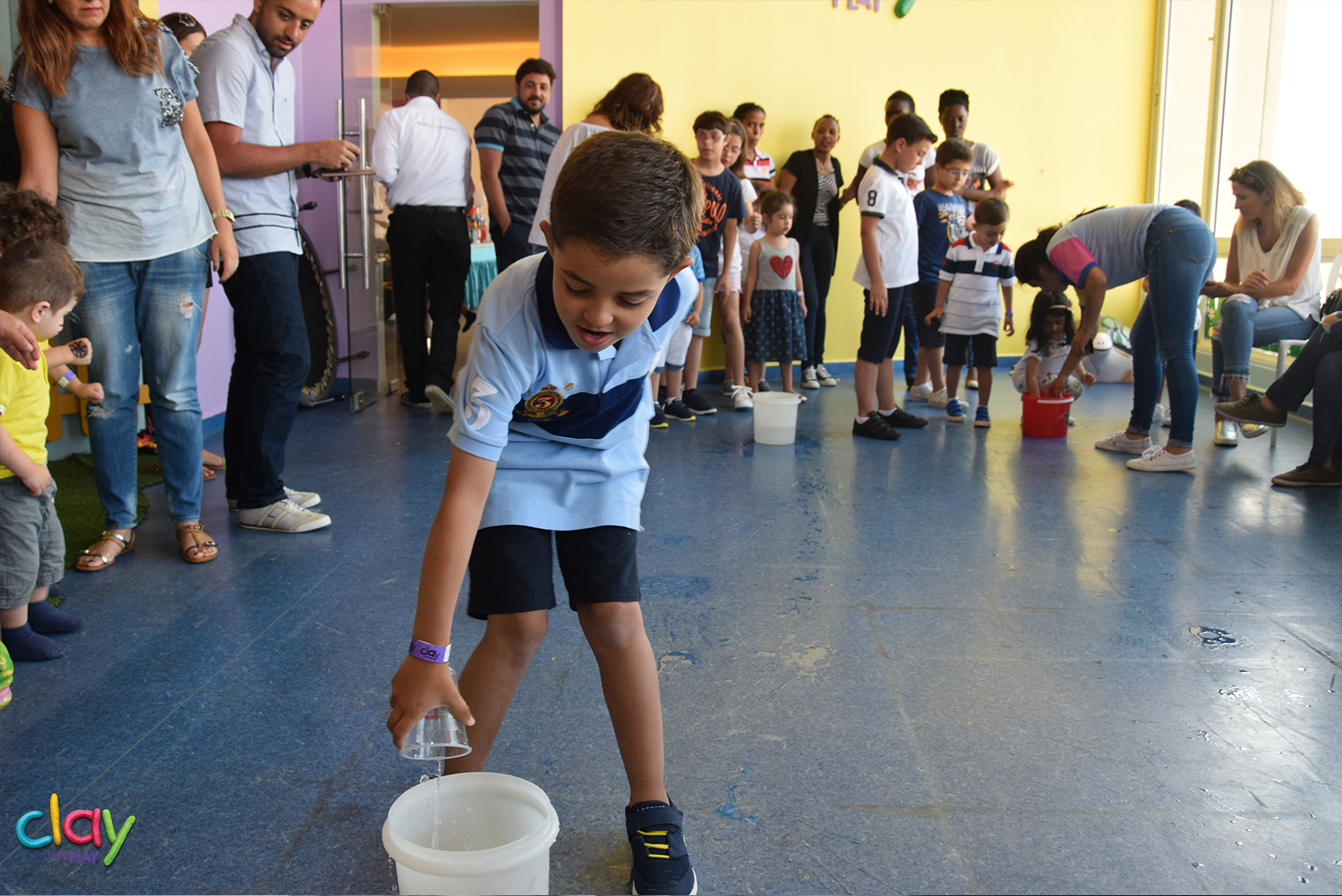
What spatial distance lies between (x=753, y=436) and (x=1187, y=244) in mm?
1780

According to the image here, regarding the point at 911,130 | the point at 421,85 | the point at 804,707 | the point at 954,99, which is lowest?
the point at 804,707

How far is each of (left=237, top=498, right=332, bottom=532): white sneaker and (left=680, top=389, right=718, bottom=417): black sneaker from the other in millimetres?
2362

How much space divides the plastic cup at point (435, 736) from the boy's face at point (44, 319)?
51.7 inches

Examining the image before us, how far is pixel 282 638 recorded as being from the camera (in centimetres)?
197

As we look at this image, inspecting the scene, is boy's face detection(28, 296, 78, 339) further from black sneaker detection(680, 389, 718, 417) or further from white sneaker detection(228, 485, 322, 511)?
black sneaker detection(680, 389, 718, 417)

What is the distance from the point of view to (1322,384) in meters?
3.49

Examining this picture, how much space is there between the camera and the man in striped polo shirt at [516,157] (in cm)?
438

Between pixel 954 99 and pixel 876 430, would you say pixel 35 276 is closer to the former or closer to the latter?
pixel 876 430

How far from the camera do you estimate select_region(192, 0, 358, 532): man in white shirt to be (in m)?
2.55

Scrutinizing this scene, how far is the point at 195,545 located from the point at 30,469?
635 millimetres

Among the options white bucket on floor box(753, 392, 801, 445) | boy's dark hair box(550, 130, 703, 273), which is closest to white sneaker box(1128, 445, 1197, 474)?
white bucket on floor box(753, 392, 801, 445)

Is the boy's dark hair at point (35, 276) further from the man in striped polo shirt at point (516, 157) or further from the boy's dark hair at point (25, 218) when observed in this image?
the man in striped polo shirt at point (516, 157)

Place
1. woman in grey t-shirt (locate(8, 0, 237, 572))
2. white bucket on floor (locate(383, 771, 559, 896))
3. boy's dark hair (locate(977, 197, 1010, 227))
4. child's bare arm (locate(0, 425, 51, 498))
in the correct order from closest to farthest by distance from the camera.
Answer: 1. white bucket on floor (locate(383, 771, 559, 896))
2. child's bare arm (locate(0, 425, 51, 498))
3. woman in grey t-shirt (locate(8, 0, 237, 572))
4. boy's dark hair (locate(977, 197, 1010, 227))

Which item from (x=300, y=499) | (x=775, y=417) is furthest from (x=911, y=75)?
(x=300, y=499)
